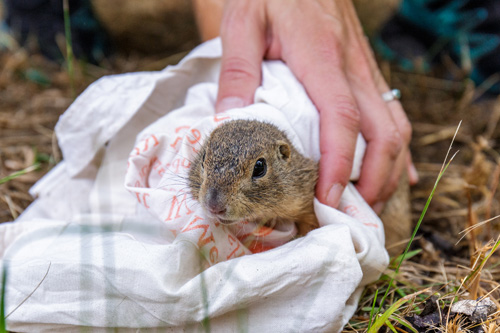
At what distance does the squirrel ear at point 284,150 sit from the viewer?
278 cm

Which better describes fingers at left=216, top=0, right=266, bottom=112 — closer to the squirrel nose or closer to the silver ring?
the squirrel nose

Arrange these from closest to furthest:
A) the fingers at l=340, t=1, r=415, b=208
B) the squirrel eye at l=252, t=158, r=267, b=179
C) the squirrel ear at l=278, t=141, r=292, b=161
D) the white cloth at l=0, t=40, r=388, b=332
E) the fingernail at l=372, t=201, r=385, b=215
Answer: the white cloth at l=0, t=40, r=388, b=332 → the squirrel eye at l=252, t=158, r=267, b=179 → the squirrel ear at l=278, t=141, r=292, b=161 → the fingers at l=340, t=1, r=415, b=208 → the fingernail at l=372, t=201, r=385, b=215

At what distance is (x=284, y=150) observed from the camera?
282cm

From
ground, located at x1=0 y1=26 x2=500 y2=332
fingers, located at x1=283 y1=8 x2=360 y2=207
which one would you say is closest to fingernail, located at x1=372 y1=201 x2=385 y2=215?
ground, located at x1=0 y1=26 x2=500 y2=332

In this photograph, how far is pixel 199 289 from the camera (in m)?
2.24

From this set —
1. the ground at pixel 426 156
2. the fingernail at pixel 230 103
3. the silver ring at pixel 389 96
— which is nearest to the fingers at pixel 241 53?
the fingernail at pixel 230 103

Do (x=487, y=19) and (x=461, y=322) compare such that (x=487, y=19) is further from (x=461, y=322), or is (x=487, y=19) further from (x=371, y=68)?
(x=461, y=322)

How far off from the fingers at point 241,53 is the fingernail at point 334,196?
75 cm

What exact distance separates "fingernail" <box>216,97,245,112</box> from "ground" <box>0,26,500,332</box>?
122cm

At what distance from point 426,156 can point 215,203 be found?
2.99m

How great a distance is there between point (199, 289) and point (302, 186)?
910mm

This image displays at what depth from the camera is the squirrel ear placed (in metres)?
2.78

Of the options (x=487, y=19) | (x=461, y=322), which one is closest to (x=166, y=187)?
(x=461, y=322)

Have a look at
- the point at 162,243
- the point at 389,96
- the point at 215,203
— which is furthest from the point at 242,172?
the point at 389,96
